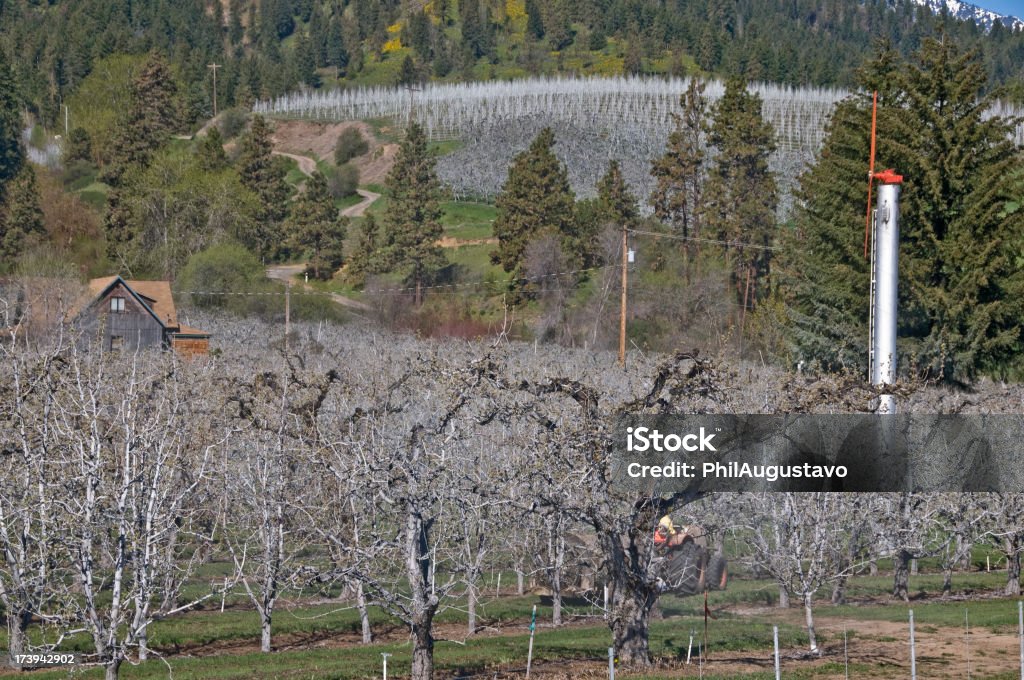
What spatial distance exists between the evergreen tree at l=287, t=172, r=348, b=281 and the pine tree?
3.26 meters

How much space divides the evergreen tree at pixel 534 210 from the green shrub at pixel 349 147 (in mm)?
40829

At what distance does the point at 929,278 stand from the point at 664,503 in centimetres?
2415

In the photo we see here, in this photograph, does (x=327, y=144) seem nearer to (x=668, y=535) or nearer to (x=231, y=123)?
(x=231, y=123)

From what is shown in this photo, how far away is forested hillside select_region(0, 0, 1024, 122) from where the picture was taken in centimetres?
14012

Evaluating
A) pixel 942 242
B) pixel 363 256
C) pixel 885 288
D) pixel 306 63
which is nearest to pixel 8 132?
pixel 363 256

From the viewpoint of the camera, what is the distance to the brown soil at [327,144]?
110 m

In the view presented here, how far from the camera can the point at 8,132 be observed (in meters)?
101

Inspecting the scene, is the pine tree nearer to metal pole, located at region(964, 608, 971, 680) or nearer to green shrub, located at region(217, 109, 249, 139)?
green shrub, located at region(217, 109, 249, 139)

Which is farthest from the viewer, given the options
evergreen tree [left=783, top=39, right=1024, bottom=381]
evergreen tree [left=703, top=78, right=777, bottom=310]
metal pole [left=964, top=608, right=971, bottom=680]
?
evergreen tree [left=703, top=78, right=777, bottom=310]

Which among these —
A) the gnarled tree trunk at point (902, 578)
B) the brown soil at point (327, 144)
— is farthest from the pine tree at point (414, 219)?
the gnarled tree trunk at point (902, 578)

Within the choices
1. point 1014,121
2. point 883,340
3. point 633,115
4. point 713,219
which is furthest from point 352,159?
point 883,340

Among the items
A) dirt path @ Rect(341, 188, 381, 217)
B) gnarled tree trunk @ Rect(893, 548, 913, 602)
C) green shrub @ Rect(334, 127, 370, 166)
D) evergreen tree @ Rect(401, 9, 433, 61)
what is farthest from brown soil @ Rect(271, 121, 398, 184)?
gnarled tree trunk @ Rect(893, 548, 913, 602)

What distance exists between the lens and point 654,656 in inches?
773

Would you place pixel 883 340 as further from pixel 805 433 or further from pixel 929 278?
pixel 929 278
